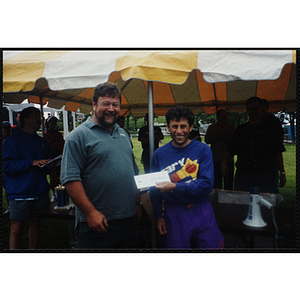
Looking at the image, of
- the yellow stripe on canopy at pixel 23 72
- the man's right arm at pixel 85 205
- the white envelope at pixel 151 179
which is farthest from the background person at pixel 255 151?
the yellow stripe on canopy at pixel 23 72

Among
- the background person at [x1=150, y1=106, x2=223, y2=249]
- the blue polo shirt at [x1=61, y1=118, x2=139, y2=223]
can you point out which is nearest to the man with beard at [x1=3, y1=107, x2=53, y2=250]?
the blue polo shirt at [x1=61, y1=118, x2=139, y2=223]

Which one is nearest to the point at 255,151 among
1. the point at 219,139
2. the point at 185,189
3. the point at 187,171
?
the point at 187,171

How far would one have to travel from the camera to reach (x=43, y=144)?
3.01 m

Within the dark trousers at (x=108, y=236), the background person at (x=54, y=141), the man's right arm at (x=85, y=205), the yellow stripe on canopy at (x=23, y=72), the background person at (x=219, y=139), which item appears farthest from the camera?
the background person at (x=219, y=139)

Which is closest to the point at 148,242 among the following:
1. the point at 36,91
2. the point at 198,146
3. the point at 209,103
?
the point at 198,146

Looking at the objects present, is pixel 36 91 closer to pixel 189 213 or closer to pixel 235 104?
pixel 189 213

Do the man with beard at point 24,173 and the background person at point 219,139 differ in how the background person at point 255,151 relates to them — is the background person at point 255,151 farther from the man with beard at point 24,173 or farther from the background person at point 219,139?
the man with beard at point 24,173

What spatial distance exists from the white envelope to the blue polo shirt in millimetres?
103

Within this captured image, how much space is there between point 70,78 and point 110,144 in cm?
93

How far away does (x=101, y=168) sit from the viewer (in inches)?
81.0

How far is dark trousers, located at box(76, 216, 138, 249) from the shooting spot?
2072mm

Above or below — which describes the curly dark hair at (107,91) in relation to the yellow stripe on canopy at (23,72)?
below

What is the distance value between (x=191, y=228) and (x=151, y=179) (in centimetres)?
55

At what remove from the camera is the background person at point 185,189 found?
81.7 inches
